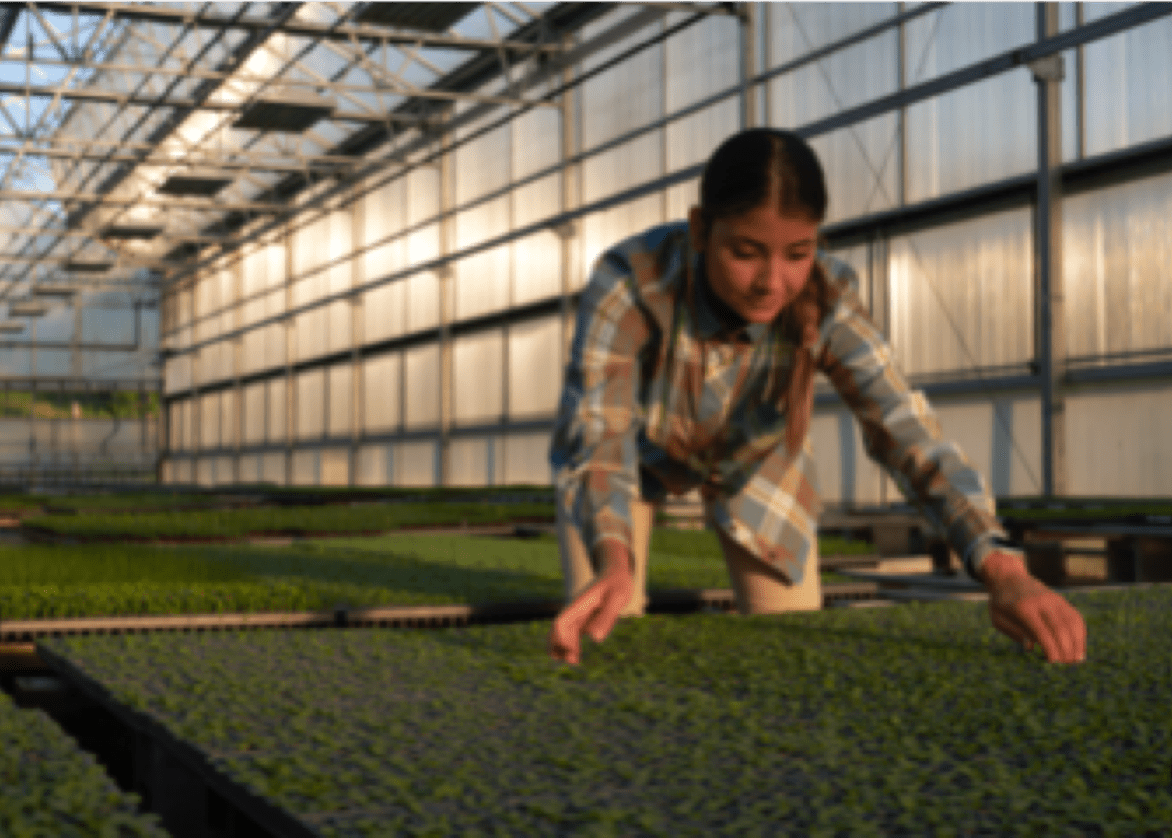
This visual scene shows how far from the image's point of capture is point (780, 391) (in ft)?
8.09

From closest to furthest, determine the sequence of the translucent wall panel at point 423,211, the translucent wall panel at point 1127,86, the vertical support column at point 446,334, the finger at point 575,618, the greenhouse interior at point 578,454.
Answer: the greenhouse interior at point 578,454 → the finger at point 575,618 → the translucent wall panel at point 1127,86 → the vertical support column at point 446,334 → the translucent wall panel at point 423,211

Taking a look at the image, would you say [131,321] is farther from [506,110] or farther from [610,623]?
[610,623]

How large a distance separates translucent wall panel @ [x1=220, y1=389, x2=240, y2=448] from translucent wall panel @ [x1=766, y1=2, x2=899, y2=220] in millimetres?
20010

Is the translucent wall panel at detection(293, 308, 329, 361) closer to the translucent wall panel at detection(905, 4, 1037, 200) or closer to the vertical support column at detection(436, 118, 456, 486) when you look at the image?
the vertical support column at detection(436, 118, 456, 486)

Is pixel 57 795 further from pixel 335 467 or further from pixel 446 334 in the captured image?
pixel 335 467

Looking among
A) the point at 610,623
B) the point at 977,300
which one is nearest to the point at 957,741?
the point at 610,623

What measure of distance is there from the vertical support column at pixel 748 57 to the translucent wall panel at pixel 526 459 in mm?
5729

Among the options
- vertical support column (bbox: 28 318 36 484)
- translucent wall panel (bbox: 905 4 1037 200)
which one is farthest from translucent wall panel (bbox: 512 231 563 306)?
vertical support column (bbox: 28 318 36 484)

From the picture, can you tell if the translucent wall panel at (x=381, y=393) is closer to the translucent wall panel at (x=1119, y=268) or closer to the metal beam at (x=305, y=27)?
the metal beam at (x=305, y=27)

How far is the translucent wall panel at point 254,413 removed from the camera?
28172 mm

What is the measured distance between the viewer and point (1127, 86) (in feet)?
32.2

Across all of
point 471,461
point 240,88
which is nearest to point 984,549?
point 471,461

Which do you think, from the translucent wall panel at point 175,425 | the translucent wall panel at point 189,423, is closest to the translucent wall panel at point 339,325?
the translucent wall panel at point 189,423

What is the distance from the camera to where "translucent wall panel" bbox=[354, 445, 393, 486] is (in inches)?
861
